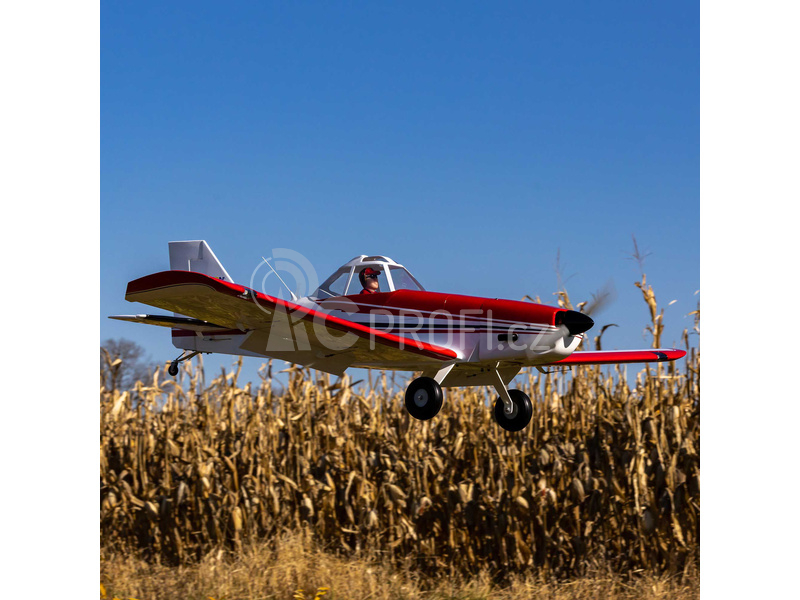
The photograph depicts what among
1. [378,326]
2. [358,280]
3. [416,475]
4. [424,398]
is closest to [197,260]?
[358,280]

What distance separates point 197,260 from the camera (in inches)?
260

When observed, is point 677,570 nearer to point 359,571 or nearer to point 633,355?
point 359,571

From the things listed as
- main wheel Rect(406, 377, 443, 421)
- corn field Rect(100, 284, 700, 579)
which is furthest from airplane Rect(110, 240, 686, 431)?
corn field Rect(100, 284, 700, 579)

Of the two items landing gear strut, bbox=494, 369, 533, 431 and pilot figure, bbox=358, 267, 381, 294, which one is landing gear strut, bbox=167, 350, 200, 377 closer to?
pilot figure, bbox=358, 267, 381, 294

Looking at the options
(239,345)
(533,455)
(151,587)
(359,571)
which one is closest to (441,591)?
(359,571)

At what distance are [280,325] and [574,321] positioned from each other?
2534 millimetres

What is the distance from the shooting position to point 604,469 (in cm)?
1198

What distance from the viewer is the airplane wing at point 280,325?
5.48 m

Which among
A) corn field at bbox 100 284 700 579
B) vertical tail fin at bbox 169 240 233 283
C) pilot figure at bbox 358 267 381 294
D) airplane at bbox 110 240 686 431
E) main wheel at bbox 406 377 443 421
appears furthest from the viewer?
corn field at bbox 100 284 700 579

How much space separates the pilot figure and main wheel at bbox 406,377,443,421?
1136 mm

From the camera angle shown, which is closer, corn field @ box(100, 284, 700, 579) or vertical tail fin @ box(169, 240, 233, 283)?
vertical tail fin @ box(169, 240, 233, 283)

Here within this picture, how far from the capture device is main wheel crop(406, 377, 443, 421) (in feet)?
19.7

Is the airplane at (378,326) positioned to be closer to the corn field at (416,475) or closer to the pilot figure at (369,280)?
the pilot figure at (369,280)

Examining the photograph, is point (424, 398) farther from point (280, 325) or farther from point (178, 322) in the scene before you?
point (178, 322)
